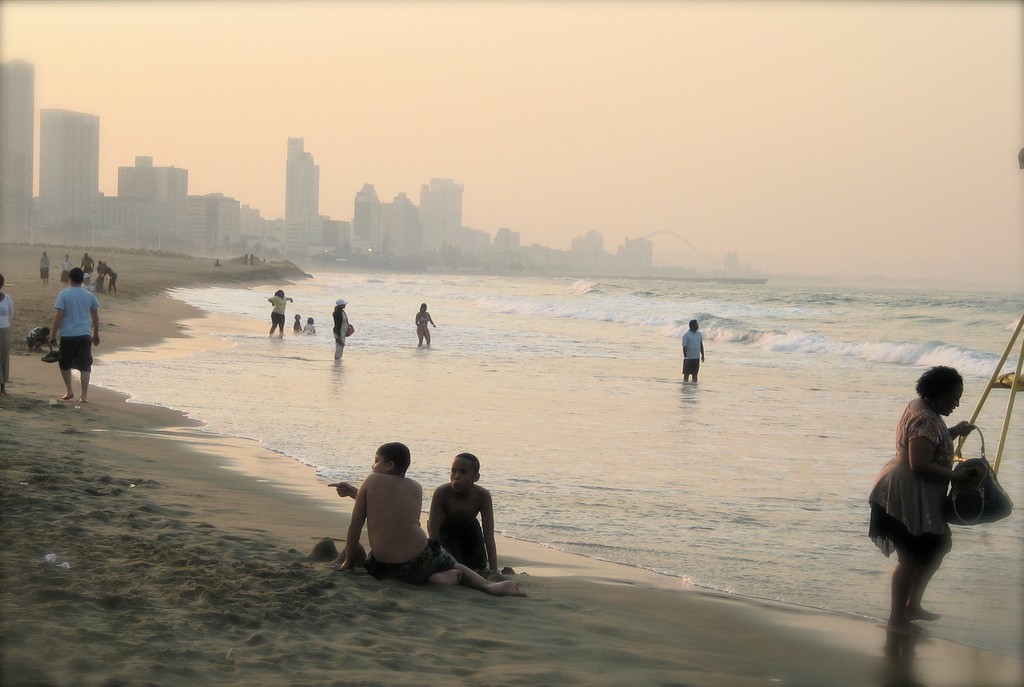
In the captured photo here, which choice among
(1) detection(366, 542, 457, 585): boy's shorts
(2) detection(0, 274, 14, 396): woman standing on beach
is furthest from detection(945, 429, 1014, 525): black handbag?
(2) detection(0, 274, 14, 396): woman standing on beach

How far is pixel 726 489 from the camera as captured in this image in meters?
9.69

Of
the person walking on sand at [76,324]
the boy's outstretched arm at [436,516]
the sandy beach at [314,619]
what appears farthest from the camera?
the person walking on sand at [76,324]

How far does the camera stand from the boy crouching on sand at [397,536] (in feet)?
19.2

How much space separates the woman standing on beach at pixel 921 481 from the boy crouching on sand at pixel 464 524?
2.17 m

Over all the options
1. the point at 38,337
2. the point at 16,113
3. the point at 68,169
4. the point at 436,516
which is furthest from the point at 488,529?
the point at 68,169

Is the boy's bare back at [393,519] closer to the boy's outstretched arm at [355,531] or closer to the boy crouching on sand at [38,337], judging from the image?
the boy's outstretched arm at [355,531]

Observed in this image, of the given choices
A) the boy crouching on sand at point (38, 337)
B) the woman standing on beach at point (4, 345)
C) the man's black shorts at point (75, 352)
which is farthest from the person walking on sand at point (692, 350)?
the woman standing on beach at point (4, 345)

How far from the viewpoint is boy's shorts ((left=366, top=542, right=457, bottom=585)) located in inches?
229

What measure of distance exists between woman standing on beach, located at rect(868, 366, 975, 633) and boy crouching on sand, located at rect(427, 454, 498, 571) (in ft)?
7.11

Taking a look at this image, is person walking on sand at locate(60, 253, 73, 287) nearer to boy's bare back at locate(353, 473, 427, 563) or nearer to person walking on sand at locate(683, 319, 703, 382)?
person walking on sand at locate(683, 319, 703, 382)

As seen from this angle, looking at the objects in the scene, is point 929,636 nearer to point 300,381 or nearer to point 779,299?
point 300,381

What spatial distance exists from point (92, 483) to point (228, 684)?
158 inches

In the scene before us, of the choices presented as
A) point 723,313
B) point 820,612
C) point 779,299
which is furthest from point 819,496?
point 779,299

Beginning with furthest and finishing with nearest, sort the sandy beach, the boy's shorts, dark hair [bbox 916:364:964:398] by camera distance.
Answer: the boy's shorts
dark hair [bbox 916:364:964:398]
the sandy beach
